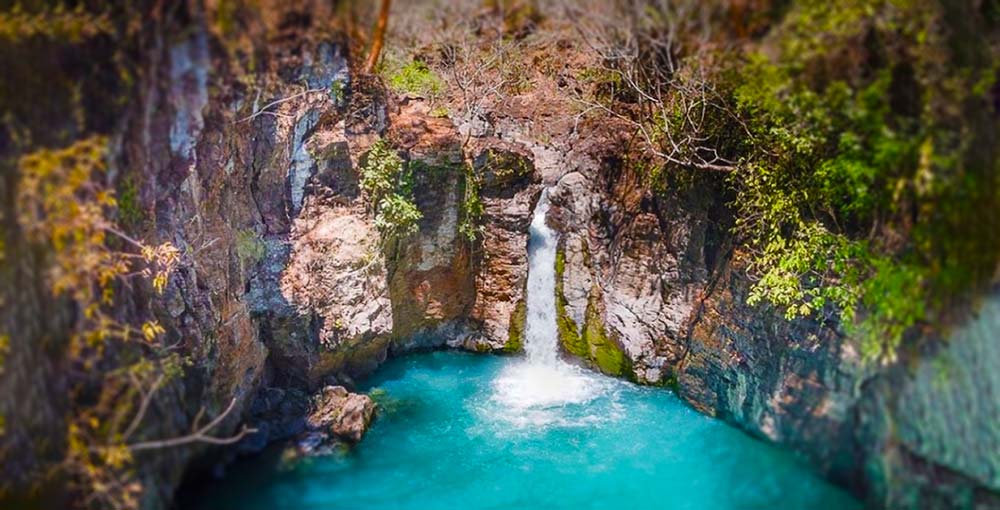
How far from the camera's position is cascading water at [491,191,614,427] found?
11.7 metres

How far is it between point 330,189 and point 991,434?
1012 centimetres

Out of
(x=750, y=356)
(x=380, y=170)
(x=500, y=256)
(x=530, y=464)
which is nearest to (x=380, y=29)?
(x=380, y=170)

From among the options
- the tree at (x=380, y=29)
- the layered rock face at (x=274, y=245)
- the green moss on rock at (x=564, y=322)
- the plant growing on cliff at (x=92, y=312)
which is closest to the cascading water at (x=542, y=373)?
the green moss on rock at (x=564, y=322)

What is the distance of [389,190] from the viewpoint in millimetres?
12234

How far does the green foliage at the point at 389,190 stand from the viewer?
11922mm

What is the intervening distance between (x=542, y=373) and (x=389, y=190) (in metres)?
5.04

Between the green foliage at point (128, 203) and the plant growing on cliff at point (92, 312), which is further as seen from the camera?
the green foliage at point (128, 203)

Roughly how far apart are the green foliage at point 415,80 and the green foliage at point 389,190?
68.5 inches

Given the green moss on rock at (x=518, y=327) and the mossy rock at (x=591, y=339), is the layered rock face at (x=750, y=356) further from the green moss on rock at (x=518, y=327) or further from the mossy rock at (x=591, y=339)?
the green moss on rock at (x=518, y=327)

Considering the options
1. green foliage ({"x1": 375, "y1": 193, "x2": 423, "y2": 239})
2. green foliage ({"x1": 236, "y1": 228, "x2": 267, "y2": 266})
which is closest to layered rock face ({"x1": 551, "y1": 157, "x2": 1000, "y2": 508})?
green foliage ({"x1": 375, "y1": 193, "x2": 423, "y2": 239})

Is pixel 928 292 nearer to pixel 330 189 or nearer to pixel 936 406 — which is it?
pixel 936 406

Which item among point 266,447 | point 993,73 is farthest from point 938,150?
point 266,447

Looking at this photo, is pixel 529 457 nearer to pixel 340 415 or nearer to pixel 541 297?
pixel 340 415

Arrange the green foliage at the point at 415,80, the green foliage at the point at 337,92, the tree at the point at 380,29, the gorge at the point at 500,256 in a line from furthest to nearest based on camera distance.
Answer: the green foliage at the point at 415,80, the green foliage at the point at 337,92, the tree at the point at 380,29, the gorge at the point at 500,256
